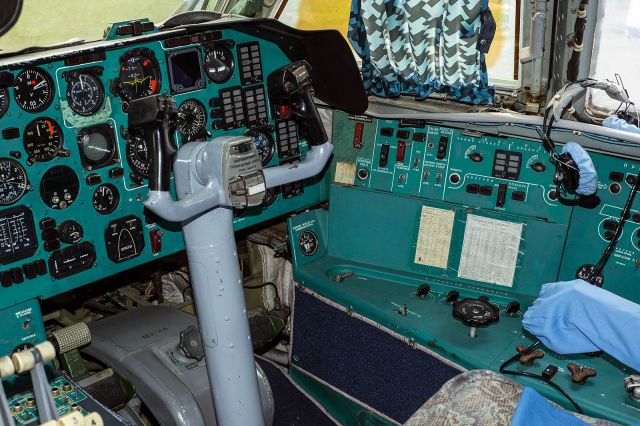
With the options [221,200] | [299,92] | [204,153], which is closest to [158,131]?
[204,153]

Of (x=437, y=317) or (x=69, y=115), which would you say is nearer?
(x=69, y=115)

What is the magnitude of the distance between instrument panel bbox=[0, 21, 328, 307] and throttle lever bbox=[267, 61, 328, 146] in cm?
57

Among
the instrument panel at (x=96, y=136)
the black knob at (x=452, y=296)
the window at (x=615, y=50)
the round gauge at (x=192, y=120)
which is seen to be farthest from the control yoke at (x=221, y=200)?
the window at (x=615, y=50)

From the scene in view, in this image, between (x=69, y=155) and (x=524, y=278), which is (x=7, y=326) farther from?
(x=524, y=278)

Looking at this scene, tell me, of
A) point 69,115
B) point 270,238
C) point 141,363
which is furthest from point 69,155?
point 270,238

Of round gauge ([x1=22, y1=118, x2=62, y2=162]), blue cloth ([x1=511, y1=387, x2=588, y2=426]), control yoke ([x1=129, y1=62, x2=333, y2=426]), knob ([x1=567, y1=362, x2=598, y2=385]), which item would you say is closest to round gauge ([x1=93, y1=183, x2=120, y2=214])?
round gauge ([x1=22, y1=118, x2=62, y2=162])

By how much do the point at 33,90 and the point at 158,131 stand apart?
788 mm

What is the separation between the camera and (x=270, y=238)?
3.94 metres

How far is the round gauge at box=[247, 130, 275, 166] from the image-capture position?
3512 millimetres

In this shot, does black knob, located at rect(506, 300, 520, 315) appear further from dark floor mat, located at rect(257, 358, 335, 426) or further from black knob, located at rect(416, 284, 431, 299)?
dark floor mat, located at rect(257, 358, 335, 426)

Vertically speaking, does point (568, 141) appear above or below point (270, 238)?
above

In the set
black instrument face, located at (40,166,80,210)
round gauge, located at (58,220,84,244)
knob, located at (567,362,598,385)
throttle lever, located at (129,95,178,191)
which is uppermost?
throttle lever, located at (129,95,178,191)

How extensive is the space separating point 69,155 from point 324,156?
109 centimetres

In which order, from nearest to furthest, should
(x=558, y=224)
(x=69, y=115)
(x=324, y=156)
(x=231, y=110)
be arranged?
(x=324, y=156) < (x=69, y=115) < (x=558, y=224) < (x=231, y=110)
